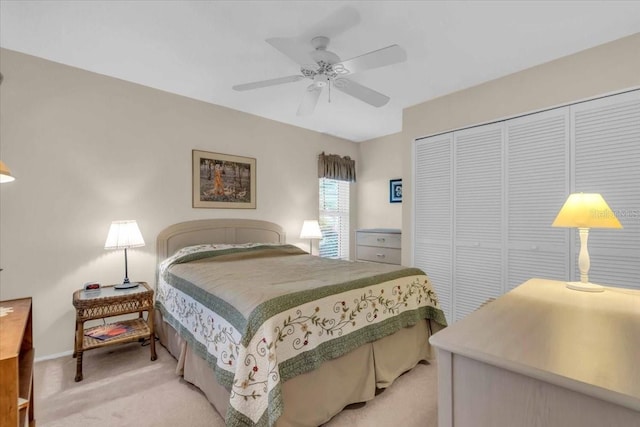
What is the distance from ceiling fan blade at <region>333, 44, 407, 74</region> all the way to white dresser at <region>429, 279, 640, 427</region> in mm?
1518

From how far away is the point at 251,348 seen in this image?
146 cm

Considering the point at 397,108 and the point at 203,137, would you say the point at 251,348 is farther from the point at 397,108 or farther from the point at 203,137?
the point at 397,108

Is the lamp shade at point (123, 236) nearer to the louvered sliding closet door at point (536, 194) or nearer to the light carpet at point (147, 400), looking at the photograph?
the light carpet at point (147, 400)

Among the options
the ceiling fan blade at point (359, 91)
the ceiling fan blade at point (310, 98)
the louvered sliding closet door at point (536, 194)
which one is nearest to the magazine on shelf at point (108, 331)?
the ceiling fan blade at point (310, 98)

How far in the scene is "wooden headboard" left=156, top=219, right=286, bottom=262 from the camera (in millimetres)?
3176

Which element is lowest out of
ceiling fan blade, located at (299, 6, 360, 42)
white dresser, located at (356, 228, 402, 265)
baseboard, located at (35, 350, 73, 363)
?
baseboard, located at (35, 350, 73, 363)

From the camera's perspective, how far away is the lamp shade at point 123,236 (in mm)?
2607

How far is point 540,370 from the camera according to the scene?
0.74 metres

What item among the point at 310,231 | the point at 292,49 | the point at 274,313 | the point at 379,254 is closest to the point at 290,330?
the point at 274,313

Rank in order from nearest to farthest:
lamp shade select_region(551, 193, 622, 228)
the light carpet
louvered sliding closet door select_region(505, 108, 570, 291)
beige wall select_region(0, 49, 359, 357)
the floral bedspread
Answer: the floral bedspread, lamp shade select_region(551, 193, 622, 228), the light carpet, beige wall select_region(0, 49, 359, 357), louvered sliding closet door select_region(505, 108, 570, 291)

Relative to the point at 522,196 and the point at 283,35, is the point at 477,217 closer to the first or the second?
the point at 522,196

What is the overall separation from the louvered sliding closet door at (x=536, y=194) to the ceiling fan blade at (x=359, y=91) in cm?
143

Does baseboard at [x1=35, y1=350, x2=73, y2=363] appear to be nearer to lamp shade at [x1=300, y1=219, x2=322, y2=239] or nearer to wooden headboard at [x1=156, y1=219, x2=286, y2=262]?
wooden headboard at [x1=156, y1=219, x2=286, y2=262]

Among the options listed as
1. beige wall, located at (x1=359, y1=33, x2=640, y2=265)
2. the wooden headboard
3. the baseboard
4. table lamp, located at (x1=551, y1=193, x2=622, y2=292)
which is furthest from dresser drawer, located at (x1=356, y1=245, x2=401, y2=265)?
the baseboard
